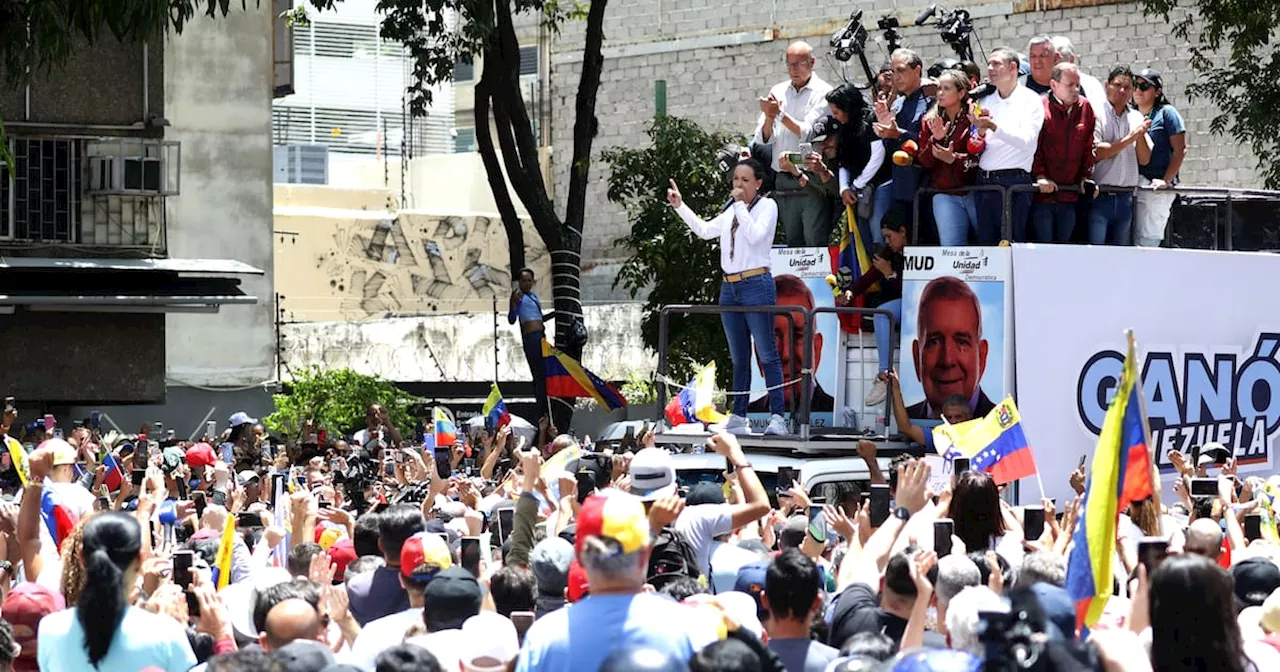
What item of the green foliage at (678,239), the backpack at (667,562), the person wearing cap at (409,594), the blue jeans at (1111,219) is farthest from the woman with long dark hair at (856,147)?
the green foliage at (678,239)

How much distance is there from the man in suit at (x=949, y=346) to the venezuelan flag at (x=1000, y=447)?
1741mm

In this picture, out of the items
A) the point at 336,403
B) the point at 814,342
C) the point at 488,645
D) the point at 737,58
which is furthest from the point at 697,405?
the point at 737,58

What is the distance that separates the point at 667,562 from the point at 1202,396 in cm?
685

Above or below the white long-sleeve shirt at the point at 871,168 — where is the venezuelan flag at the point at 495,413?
below

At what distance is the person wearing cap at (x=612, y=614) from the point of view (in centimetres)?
545

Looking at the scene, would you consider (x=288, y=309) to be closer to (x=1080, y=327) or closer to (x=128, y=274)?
(x=128, y=274)

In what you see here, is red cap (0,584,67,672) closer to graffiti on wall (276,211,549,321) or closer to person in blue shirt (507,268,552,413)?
person in blue shirt (507,268,552,413)

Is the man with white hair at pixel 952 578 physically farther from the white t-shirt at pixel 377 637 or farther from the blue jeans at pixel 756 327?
the blue jeans at pixel 756 327

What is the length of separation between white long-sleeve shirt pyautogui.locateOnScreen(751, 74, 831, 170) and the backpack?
6.45 m

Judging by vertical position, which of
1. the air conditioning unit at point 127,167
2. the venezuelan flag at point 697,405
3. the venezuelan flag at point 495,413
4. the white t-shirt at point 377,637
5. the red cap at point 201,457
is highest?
the air conditioning unit at point 127,167

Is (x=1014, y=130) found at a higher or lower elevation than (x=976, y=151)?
higher

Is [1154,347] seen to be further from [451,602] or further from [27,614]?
[27,614]

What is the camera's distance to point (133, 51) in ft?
79.8

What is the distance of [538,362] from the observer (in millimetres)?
21062
